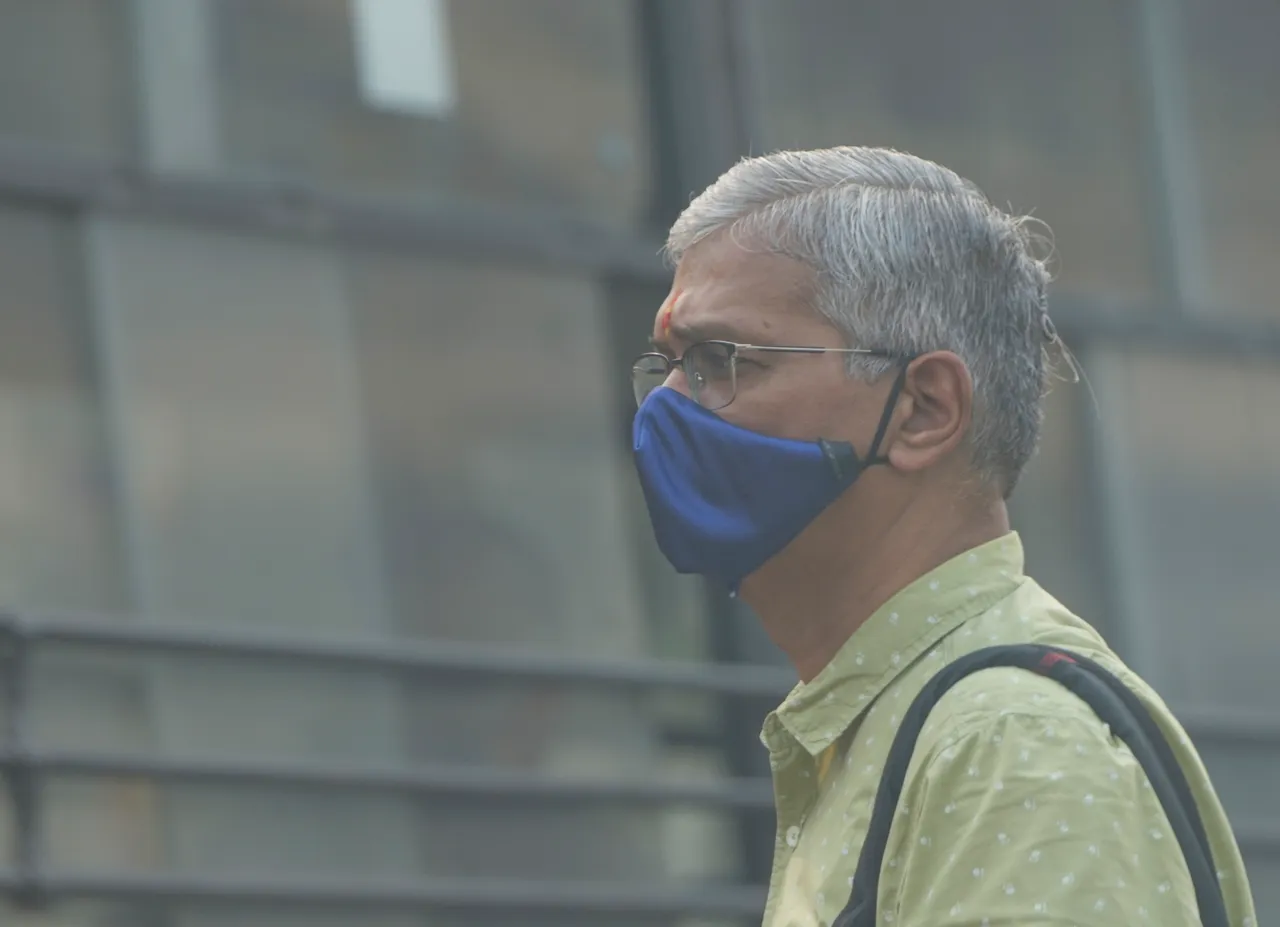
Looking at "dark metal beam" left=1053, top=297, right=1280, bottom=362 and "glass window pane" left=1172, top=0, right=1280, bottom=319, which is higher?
"glass window pane" left=1172, top=0, right=1280, bottom=319

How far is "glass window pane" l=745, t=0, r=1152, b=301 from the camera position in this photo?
7.50 metres

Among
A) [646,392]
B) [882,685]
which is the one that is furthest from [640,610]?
[882,685]

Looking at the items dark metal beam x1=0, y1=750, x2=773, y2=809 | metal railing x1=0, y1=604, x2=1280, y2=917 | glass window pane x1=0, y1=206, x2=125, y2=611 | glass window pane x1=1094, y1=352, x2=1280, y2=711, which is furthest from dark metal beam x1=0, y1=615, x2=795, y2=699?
glass window pane x1=1094, y1=352, x2=1280, y2=711

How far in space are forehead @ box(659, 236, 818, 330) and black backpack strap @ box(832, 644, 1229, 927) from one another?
1.46 ft

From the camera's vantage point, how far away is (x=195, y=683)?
19.1 feet

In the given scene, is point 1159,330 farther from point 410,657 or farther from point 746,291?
point 746,291

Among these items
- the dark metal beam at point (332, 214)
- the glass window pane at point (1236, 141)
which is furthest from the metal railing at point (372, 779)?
the glass window pane at point (1236, 141)

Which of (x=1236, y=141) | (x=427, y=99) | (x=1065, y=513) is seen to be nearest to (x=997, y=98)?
(x=1236, y=141)

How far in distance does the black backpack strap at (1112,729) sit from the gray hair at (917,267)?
1.10ft

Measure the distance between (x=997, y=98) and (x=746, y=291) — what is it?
5938mm

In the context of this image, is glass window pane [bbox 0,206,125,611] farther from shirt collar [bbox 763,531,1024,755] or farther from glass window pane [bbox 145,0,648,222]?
shirt collar [bbox 763,531,1024,755]

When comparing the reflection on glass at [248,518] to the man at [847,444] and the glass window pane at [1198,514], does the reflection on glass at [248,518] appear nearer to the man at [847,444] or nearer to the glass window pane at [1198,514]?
the glass window pane at [1198,514]

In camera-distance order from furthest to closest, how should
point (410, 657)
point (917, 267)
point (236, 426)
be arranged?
1. point (410, 657)
2. point (236, 426)
3. point (917, 267)

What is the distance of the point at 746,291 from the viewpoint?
7.44 ft
